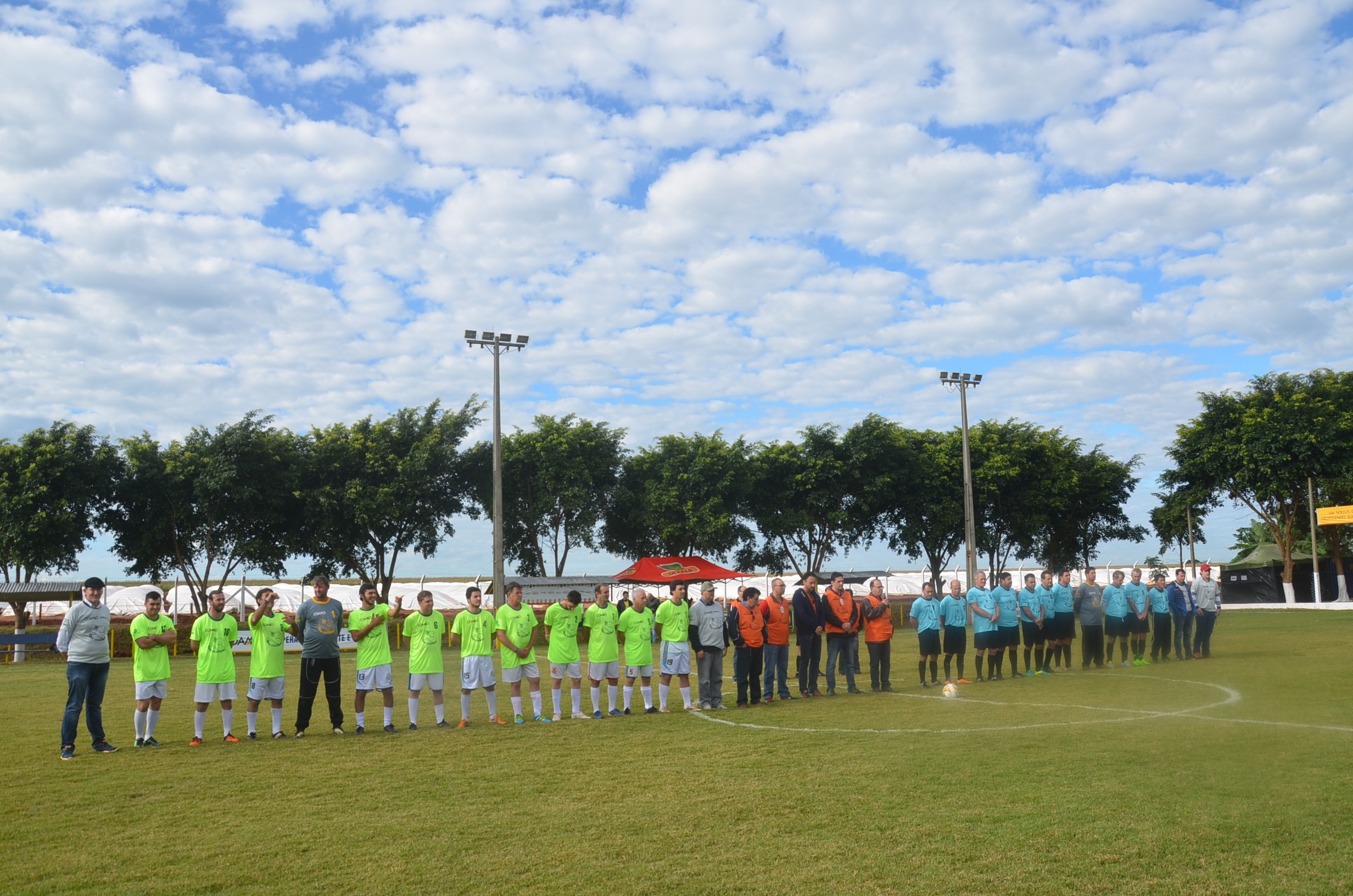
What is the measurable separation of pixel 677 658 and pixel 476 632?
2.97 metres

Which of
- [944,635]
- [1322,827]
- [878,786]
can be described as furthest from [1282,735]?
[944,635]

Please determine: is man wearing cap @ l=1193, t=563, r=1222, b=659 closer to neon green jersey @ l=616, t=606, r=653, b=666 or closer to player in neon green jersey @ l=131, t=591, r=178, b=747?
neon green jersey @ l=616, t=606, r=653, b=666

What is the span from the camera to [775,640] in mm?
15180

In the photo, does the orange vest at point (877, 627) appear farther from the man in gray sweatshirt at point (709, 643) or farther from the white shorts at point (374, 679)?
the white shorts at point (374, 679)

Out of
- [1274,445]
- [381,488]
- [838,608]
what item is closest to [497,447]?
[381,488]

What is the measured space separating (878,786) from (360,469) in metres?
33.0

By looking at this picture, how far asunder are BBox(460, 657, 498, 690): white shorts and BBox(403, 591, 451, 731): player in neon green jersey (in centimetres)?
35

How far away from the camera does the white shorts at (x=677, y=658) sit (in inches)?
559

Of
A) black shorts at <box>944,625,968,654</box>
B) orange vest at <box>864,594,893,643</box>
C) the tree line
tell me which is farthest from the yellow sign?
orange vest at <box>864,594,893,643</box>

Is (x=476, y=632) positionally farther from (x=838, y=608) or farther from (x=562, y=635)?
(x=838, y=608)

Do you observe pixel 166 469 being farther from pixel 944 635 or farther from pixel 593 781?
pixel 593 781

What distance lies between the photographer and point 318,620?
1214cm

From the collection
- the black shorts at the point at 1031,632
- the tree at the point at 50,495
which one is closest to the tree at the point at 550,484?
the tree at the point at 50,495

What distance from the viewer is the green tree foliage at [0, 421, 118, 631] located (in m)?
32.1
